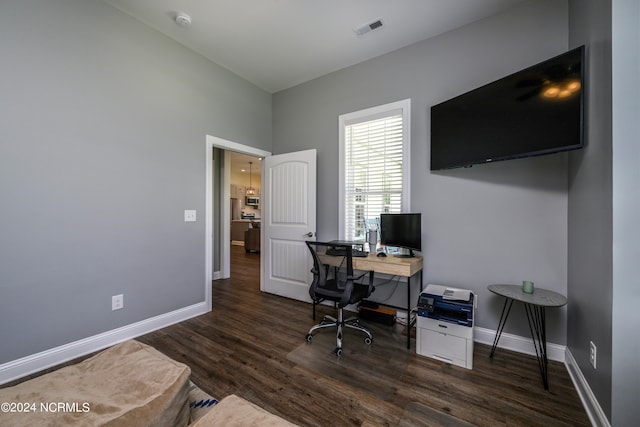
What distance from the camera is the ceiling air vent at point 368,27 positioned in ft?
7.99

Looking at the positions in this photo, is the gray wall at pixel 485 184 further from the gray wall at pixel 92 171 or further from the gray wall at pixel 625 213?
the gray wall at pixel 92 171

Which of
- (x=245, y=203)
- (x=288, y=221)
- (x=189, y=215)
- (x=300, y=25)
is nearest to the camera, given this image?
Answer: (x=300, y=25)

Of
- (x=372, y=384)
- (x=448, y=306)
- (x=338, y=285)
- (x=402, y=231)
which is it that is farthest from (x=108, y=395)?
(x=402, y=231)

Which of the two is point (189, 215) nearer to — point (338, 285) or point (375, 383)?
point (338, 285)

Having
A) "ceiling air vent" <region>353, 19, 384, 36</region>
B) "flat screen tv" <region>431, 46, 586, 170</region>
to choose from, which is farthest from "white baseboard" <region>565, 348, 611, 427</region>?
"ceiling air vent" <region>353, 19, 384, 36</region>

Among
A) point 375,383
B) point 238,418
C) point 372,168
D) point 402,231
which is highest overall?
point 372,168

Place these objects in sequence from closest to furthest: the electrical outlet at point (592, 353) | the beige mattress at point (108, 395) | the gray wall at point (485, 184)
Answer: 1. the beige mattress at point (108, 395)
2. the electrical outlet at point (592, 353)
3. the gray wall at point (485, 184)

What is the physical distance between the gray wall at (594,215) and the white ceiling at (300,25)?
1.02 m

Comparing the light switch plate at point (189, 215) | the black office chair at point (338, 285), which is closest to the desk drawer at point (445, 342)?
the black office chair at point (338, 285)

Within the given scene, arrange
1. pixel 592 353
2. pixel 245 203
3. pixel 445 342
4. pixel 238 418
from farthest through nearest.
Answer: pixel 245 203 < pixel 445 342 < pixel 592 353 < pixel 238 418

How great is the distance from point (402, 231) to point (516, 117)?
1314mm

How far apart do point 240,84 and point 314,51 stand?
118 cm

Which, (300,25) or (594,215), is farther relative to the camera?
(300,25)

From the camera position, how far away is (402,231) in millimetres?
2543
